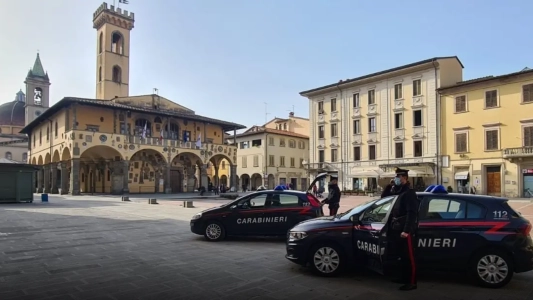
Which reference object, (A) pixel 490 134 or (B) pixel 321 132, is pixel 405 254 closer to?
(A) pixel 490 134

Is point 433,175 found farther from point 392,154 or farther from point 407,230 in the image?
point 407,230

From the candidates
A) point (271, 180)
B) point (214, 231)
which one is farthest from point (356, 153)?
point (214, 231)

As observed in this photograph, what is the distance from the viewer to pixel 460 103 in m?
37.1

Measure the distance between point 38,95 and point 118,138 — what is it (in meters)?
56.4

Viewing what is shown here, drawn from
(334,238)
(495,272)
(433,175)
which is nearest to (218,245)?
(334,238)

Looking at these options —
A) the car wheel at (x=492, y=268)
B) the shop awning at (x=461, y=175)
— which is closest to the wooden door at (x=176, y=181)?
the shop awning at (x=461, y=175)

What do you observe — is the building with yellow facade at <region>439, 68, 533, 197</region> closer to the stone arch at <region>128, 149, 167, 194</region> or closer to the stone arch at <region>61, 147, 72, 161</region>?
the stone arch at <region>128, 149, 167, 194</region>

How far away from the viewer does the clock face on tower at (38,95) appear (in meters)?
83.3

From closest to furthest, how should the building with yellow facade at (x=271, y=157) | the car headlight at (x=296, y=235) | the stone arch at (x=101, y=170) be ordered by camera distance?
the car headlight at (x=296, y=235), the stone arch at (x=101, y=170), the building with yellow facade at (x=271, y=157)

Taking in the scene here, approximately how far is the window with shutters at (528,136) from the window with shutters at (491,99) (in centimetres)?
327

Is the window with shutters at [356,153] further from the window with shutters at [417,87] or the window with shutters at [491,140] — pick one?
the window with shutters at [491,140]

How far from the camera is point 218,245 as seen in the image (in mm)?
9555

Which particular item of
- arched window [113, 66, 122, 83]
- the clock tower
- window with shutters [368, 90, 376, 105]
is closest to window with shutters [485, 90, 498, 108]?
window with shutters [368, 90, 376, 105]

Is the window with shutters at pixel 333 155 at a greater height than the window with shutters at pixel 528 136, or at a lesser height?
lesser
